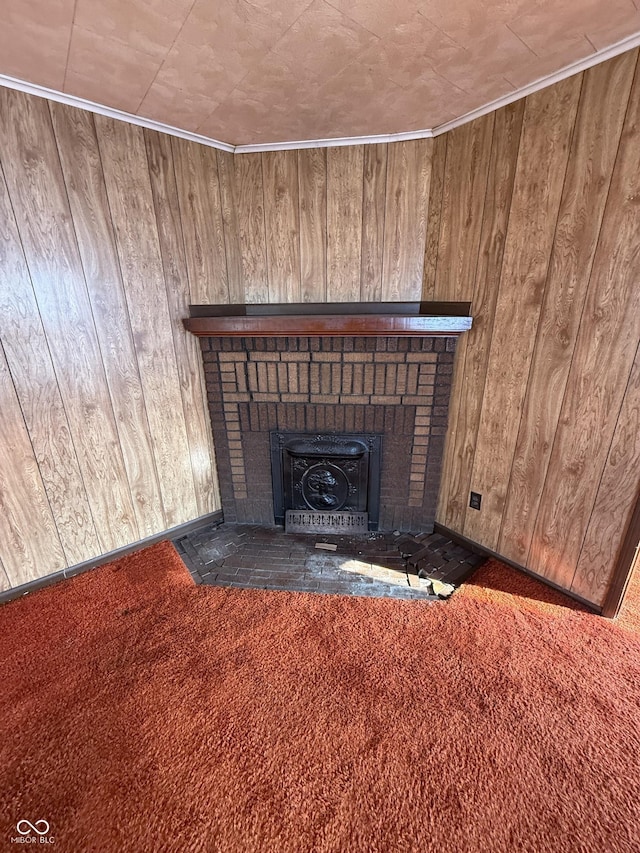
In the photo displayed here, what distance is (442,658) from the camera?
148 cm

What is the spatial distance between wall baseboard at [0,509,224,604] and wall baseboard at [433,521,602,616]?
4.86ft

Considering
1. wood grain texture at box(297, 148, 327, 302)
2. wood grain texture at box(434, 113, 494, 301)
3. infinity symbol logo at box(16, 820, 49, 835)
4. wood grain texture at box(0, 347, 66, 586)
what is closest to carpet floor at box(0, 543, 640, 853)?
infinity symbol logo at box(16, 820, 49, 835)

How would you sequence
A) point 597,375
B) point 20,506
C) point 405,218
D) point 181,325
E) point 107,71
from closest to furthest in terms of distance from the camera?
point 107,71, point 597,375, point 20,506, point 405,218, point 181,325

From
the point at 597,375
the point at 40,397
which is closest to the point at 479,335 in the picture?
the point at 597,375

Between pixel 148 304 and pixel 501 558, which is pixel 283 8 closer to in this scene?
pixel 148 304

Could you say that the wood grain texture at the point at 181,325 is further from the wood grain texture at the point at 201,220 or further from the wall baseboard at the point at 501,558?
the wall baseboard at the point at 501,558

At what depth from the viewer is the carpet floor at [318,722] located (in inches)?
39.3

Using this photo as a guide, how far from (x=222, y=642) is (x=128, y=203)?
83.3 inches

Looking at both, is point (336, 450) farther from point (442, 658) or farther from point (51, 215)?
point (51, 215)

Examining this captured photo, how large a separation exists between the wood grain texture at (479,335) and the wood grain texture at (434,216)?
0.25 meters

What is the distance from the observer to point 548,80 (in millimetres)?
1424

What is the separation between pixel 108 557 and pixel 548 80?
3081mm

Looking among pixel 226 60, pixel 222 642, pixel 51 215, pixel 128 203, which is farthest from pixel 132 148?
pixel 222 642

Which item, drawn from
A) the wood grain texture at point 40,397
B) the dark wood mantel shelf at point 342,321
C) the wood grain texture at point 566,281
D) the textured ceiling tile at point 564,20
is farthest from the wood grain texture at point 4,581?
the textured ceiling tile at point 564,20
